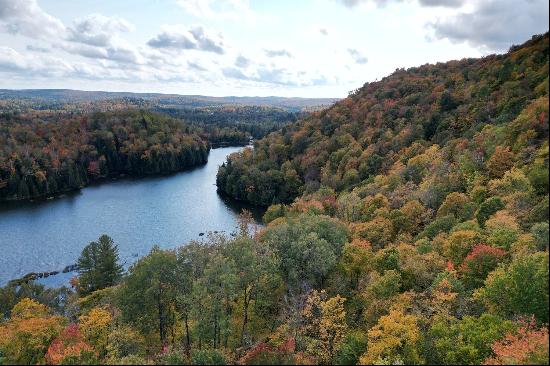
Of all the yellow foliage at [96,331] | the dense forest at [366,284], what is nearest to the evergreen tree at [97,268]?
the dense forest at [366,284]

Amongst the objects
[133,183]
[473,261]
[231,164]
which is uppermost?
[473,261]

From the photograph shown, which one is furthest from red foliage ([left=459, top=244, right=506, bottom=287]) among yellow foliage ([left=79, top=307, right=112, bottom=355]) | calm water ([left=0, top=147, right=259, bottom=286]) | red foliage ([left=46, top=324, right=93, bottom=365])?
calm water ([left=0, top=147, right=259, bottom=286])

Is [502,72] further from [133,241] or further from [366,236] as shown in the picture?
[133,241]

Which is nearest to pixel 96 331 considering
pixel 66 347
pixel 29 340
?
pixel 66 347

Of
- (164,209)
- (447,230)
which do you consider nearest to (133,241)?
(164,209)

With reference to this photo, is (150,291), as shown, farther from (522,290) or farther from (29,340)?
(522,290)

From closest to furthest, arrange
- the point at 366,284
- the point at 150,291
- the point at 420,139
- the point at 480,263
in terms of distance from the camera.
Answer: the point at 480,263
the point at 150,291
the point at 366,284
the point at 420,139
